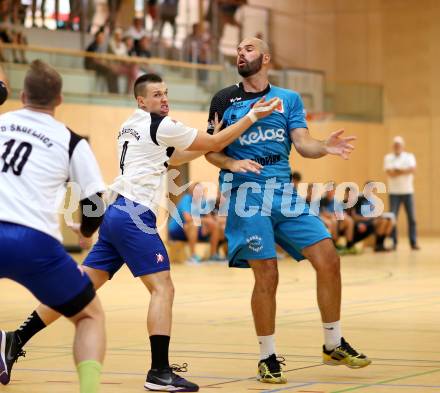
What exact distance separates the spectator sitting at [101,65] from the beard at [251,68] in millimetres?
14347

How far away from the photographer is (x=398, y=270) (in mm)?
16922

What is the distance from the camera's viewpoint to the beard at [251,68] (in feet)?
24.3

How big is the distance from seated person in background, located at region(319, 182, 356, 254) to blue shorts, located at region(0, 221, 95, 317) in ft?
51.2

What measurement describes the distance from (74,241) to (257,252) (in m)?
14.3

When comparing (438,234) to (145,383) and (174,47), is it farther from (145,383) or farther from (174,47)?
(145,383)

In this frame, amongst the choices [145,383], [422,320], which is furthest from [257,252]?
[422,320]

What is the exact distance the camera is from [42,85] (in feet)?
17.9

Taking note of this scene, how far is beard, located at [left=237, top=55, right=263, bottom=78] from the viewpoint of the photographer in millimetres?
7406

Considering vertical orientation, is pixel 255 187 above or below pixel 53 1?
below

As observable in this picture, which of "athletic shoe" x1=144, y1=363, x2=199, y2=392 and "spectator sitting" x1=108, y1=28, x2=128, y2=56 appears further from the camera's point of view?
"spectator sitting" x1=108, y1=28, x2=128, y2=56

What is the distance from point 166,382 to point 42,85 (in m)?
2.15

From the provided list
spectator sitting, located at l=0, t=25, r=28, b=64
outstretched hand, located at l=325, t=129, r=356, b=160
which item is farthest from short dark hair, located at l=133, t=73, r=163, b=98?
spectator sitting, located at l=0, t=25, r=28, b=64

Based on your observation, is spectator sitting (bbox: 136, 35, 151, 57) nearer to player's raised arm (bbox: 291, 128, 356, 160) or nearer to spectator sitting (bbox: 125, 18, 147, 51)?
spectator sitting (bbox: 125, 18, 147, 51)

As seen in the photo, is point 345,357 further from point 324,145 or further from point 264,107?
point 264,107
